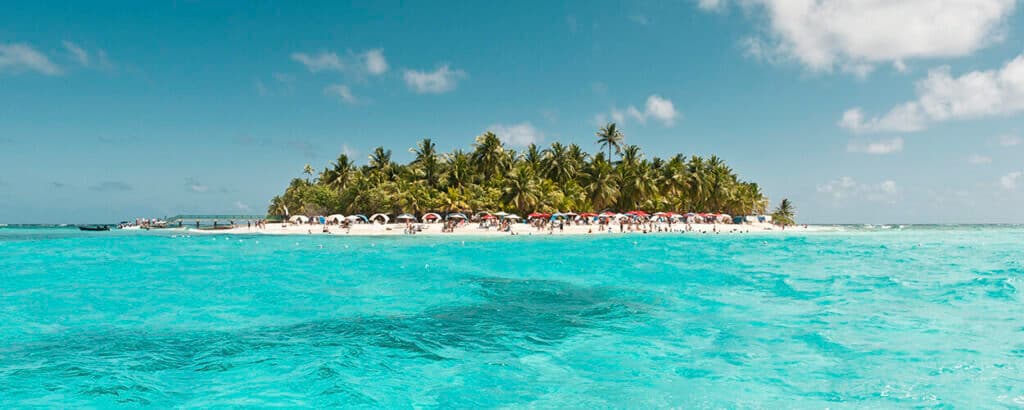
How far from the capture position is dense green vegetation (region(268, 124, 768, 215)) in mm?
67938

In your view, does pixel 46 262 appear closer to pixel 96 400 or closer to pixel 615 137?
pixel 96 400

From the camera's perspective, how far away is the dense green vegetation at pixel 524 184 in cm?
6794

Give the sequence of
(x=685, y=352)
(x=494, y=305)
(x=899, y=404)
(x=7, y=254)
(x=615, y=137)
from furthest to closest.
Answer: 1. (x=615, y=137)
2. (x=7, y=254)
3. (x=494, y=305)
4. (x=685, y=352)
5. (x=899, y=404)

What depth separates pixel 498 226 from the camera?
63.0m

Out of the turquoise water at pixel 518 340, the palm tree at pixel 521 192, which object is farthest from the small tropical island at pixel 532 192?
the turquoise water at pixel 518 340

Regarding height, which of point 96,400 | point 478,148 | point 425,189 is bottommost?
point 96,400

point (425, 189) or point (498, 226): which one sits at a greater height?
point (425, 189)

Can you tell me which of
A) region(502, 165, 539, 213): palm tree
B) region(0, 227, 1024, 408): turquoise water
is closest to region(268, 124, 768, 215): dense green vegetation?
region(502, 165, 539, 213): palm tree

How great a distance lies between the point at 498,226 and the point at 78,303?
4771 centimetres

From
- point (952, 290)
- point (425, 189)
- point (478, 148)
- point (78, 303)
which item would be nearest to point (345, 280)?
point (78, 303)

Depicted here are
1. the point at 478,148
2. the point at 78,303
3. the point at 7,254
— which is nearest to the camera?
the point at 78,303

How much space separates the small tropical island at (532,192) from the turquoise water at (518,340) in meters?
40.6

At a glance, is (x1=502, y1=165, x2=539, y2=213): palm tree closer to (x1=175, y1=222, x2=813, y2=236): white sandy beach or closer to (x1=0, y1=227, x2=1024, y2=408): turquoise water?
(x1=175, y1=222, x2=813, y2=236): white sandy beach

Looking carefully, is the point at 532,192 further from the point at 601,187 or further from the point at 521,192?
the point at 601,187
